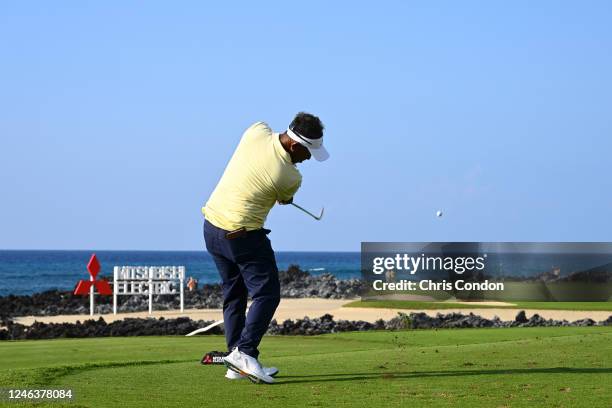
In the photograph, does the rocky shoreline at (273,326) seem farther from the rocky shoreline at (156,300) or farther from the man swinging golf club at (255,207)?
the rocky shoreline at (156,300)

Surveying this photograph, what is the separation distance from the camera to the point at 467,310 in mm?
26141

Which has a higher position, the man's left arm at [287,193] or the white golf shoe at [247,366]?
the man's left arm at [287,193]

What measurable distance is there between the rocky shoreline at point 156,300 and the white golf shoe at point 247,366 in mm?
26231

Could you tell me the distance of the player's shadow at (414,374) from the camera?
25.8ft

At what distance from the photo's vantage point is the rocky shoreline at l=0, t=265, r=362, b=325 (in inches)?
1444

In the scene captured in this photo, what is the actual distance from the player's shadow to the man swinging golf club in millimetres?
245

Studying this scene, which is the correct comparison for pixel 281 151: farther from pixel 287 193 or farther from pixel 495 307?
pixel 495 307

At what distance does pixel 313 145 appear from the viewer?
764 centimetres

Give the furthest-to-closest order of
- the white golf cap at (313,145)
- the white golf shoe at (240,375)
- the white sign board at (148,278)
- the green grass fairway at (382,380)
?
the white sign board at (148,278) < the white golf shoe at (240,375) < the white golf cap at (313,145) < the green grass fairway at (382,380)

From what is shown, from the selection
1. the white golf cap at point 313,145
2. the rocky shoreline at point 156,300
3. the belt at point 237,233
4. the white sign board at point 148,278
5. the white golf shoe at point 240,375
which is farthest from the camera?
the rocky shoreline at point 156,300

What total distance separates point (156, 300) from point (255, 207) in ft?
104

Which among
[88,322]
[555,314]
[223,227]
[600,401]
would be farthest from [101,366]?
[555,314]

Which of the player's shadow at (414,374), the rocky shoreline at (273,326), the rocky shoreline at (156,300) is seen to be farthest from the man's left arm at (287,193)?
the rocky shoreline at (156,300)

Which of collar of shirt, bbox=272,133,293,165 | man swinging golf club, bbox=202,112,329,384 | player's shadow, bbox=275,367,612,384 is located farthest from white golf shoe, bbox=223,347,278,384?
collar of shirt, bbox=272,133,293,165
